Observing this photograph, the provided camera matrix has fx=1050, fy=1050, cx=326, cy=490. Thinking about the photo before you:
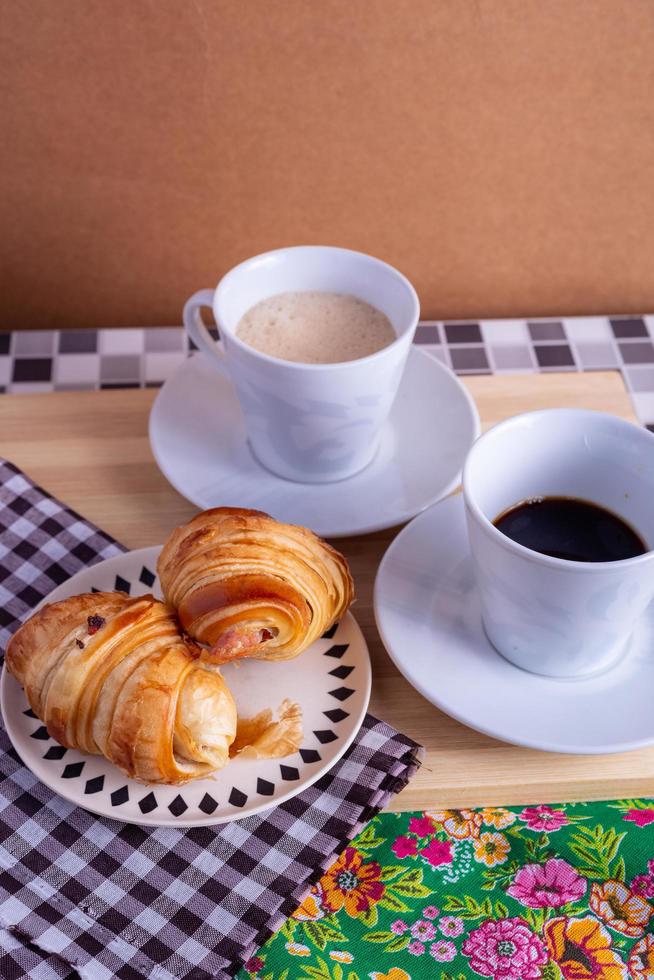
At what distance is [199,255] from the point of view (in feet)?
4.18

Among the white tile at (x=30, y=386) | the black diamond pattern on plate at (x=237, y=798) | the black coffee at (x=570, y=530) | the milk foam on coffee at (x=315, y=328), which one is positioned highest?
the milk foam on coffee at (x=315, y=328)

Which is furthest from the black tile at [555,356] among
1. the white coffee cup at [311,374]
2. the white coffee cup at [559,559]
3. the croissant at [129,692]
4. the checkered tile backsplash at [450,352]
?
the croissant at [129,692]

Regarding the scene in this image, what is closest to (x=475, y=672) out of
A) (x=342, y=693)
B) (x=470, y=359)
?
(x=342, y=693)

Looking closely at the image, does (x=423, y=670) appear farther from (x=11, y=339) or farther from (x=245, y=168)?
(x=11, y=339)

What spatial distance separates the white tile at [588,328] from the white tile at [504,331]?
60 millimetres

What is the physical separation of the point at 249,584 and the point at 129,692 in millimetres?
113

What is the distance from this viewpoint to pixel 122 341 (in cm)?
131

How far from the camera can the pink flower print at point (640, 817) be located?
2.58 ft

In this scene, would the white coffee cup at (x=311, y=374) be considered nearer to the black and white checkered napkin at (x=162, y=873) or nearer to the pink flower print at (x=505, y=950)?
the black and white checkered napkin at (x=162, y=873)

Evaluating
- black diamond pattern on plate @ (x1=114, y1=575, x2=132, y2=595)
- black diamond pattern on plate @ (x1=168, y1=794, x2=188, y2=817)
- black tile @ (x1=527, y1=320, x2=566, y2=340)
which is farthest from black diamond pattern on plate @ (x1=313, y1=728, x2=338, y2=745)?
black tile @ (x1=527, y1=320, x2=566, y2=340)

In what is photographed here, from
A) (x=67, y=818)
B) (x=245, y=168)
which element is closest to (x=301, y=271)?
(x=245, y=168)

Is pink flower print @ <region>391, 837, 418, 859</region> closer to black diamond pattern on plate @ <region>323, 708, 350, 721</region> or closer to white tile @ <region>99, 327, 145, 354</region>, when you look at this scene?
black diamond pattern on plate @ <region>323, 708, 350, 721</region>

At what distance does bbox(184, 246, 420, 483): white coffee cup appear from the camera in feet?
2.85

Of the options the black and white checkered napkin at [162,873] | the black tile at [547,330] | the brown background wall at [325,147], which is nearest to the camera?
the black and white checkered napkin at [162,873]
